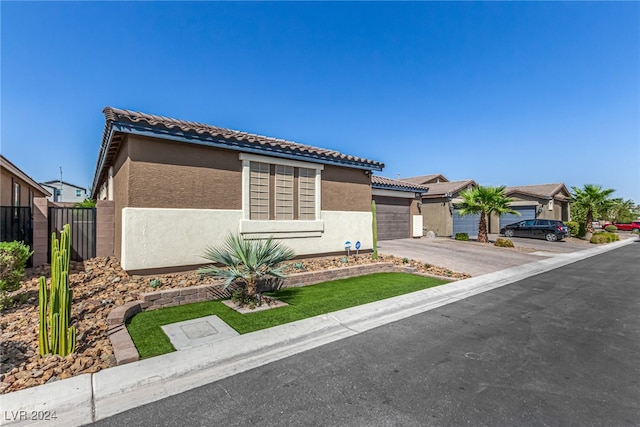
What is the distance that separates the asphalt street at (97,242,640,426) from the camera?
313 cm

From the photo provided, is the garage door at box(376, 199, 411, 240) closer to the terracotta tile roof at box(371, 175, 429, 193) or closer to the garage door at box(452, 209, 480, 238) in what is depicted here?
the terracotta tile roof at box(371, 175, 429, 193)

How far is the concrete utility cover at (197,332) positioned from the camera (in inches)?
190

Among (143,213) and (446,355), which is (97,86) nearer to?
(143,213)

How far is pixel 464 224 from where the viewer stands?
86.8ft

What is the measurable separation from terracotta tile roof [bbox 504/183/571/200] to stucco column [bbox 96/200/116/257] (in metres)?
34.5

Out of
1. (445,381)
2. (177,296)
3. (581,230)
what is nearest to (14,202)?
(177,296)

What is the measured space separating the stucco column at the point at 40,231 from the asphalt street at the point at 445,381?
8268 millimetres

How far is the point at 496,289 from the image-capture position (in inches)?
355

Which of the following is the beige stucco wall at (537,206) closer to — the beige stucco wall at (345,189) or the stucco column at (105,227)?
the beige stucco wall at (345,189)

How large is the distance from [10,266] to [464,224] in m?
27.7

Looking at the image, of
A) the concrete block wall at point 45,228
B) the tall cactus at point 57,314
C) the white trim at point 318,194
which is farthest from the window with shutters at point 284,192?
the tall cactus at point 57,314

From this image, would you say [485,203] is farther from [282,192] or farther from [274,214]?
[274,214]

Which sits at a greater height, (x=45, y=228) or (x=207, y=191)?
(x=207, y=191)

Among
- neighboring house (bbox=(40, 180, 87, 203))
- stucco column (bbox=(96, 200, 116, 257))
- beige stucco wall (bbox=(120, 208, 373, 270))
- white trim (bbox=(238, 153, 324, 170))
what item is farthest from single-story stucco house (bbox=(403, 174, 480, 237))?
neighboring house (bbox=(40, 180, 87, 203))
